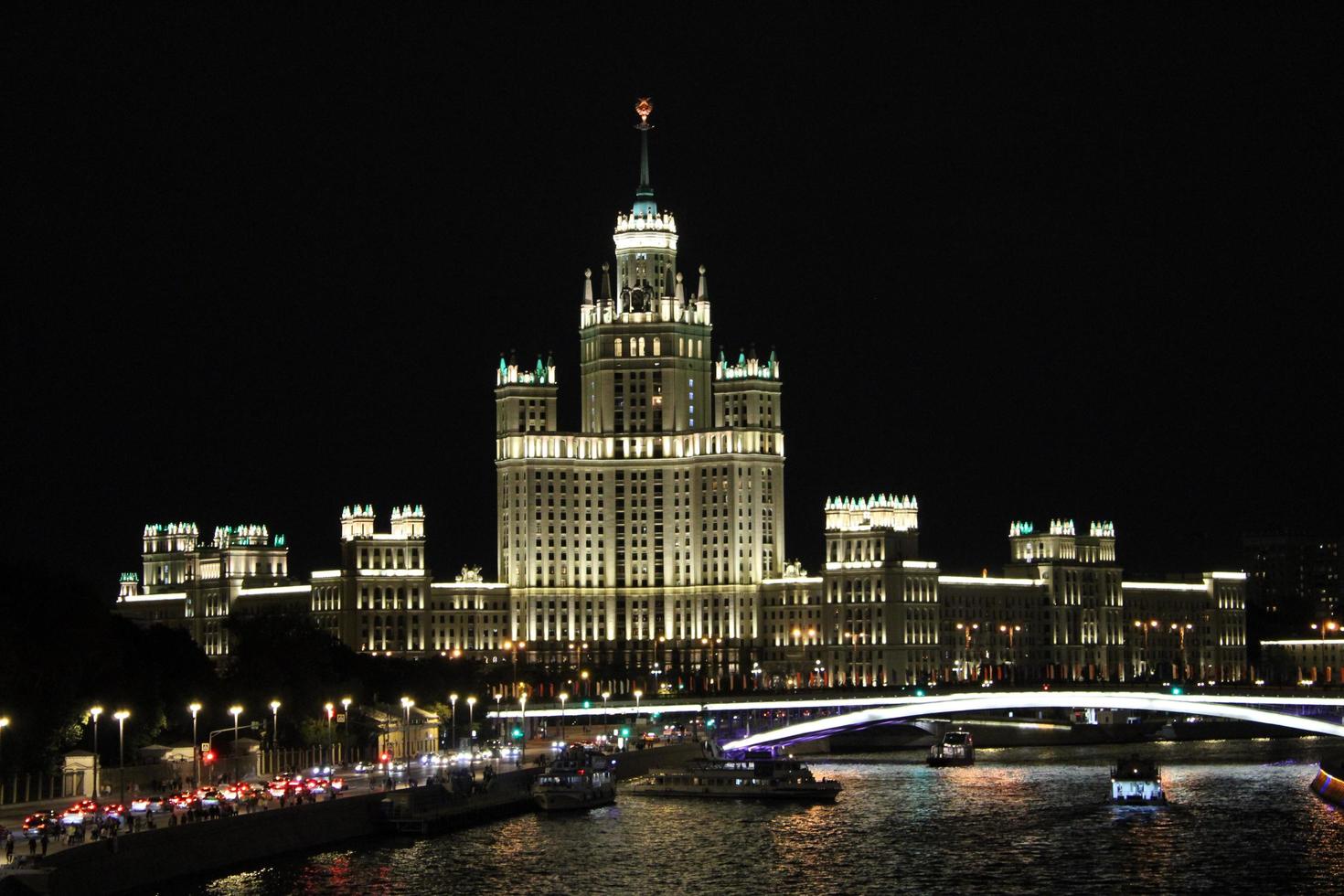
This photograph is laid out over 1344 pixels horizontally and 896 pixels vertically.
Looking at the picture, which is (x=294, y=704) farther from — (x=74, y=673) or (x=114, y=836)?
(x=114, y=836)

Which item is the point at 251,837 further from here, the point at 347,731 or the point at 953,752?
the point at 953,752

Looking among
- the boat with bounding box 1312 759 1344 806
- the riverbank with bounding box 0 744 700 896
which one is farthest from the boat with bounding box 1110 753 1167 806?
the riverbank with bounding box 0 744 700 896

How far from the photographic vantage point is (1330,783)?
14838 cm

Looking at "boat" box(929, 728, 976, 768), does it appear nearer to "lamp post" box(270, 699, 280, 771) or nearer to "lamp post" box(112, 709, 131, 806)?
"lamp post" box(270, 699, 280, 771)

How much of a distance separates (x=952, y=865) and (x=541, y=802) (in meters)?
34.8

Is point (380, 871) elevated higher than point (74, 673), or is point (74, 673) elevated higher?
point (74, 673)

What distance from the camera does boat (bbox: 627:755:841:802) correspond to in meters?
156

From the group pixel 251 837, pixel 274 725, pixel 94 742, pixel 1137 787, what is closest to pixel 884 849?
pixel 1137 787

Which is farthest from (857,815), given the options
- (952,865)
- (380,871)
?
(380,871)

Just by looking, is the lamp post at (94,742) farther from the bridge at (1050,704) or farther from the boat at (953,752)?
the boat at (953,752)

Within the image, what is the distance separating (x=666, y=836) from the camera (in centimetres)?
13300

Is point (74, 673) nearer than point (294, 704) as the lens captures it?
Yes

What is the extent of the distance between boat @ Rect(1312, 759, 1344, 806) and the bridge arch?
547cm

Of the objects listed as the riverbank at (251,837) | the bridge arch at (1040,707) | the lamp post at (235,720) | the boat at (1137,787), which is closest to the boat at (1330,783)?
the bridge arch at (1040,707)
